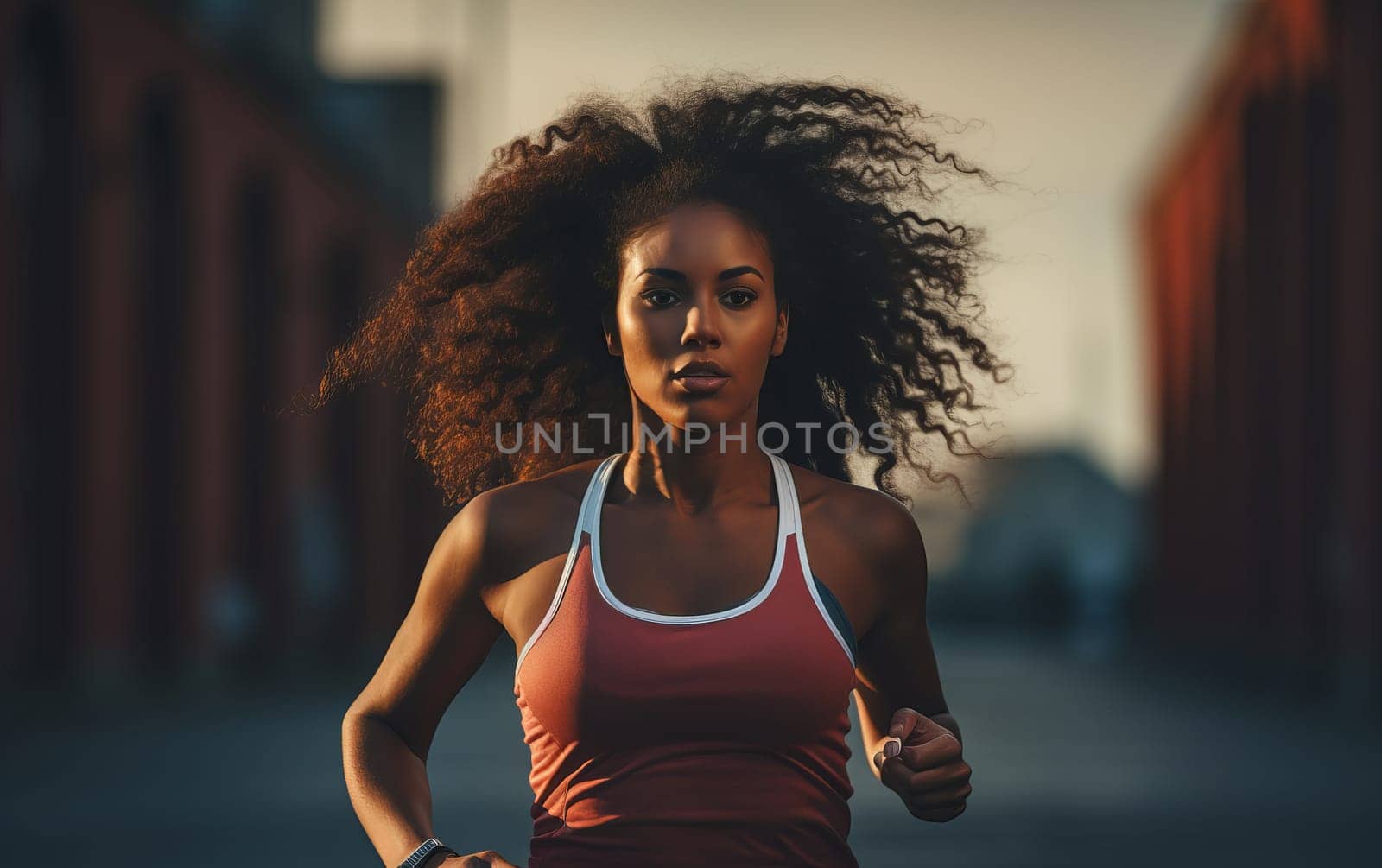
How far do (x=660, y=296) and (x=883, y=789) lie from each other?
10879 mm

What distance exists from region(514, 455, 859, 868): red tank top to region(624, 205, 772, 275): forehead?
1.61 ft

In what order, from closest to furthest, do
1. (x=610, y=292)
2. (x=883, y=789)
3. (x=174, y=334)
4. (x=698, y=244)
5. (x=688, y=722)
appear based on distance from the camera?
(x=688, y=722) < (x=698, y=244) < (x=610, y=292) < (x=883, y=789) < (x=174, y=334)

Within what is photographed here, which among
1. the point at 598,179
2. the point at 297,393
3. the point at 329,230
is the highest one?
the point at 329,230

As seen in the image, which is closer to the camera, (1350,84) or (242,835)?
(242,835)

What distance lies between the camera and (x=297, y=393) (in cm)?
365

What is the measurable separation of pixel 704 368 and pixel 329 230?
3255cm

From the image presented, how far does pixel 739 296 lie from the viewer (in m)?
3.00

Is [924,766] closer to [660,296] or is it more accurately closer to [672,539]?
[672,539]

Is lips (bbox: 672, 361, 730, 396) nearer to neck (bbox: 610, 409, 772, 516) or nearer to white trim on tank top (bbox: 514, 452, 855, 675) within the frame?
neck (bbox: 610, 409, 772, 516)

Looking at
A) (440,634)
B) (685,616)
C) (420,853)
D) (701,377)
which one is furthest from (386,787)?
(701,377)

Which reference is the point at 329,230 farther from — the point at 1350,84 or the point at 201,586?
the point at 1350,84

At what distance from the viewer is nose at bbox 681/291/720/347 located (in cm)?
292

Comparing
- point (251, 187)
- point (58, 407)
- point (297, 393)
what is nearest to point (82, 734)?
point (58, 407)

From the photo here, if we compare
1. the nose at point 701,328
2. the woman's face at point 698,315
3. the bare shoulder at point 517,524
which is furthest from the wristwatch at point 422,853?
the nose at point 701,328
